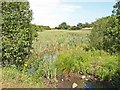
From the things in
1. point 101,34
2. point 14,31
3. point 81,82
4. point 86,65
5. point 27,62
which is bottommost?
point 81,82

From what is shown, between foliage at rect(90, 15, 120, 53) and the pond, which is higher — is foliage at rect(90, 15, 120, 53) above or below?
above

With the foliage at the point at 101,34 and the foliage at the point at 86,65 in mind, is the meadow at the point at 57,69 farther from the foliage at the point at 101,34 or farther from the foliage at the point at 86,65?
the foliage at the point at 101,34

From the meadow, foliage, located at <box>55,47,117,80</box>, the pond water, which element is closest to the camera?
the meadow

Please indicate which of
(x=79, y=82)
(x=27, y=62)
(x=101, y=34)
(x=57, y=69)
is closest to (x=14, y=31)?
(x=27, y=62)

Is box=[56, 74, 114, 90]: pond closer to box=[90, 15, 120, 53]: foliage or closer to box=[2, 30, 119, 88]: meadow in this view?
box=[2, 30, 119, 88]: meadow

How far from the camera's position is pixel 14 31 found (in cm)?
730

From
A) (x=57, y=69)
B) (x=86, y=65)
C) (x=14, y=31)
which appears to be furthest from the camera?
(x=86, y=65)

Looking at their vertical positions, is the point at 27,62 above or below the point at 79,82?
above

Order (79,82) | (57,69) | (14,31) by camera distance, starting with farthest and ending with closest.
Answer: (79,82) < (57,69) < (14,31)

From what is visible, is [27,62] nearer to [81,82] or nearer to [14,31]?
[14,31]

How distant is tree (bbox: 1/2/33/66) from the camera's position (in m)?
7.25

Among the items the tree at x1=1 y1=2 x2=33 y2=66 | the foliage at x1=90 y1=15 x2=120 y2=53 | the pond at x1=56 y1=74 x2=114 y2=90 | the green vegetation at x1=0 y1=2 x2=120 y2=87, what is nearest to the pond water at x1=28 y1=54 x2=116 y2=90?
the pond at x1=56 y1=74 x2=114 y2=90

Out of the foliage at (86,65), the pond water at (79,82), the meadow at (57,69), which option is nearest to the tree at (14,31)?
the meadow at (57,69)

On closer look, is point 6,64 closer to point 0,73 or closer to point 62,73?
point 0,73
